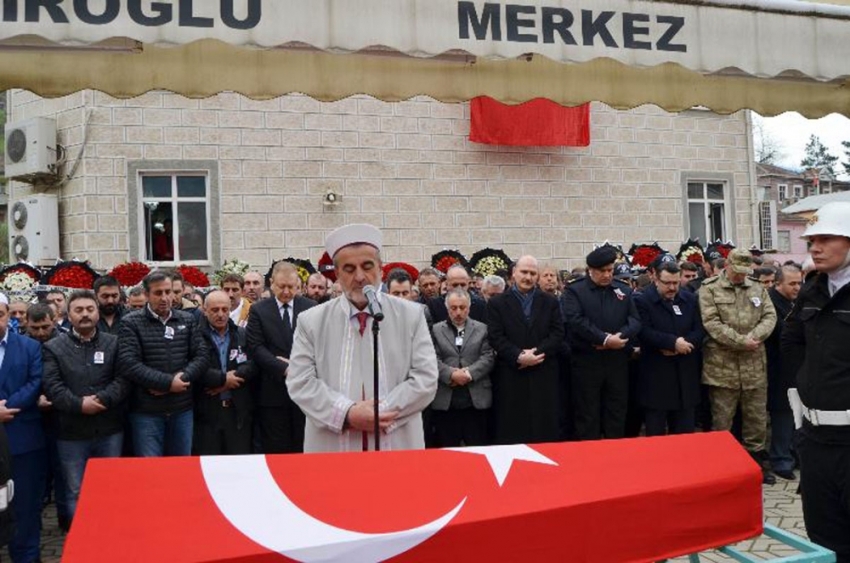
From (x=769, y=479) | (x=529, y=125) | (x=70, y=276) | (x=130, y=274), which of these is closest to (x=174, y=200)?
(x=130, y=274)

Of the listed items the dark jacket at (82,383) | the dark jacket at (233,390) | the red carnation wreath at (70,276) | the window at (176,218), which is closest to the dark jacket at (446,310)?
the dark jacket at (233,390)

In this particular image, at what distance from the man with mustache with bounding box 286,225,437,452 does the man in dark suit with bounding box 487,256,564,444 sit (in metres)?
3.00

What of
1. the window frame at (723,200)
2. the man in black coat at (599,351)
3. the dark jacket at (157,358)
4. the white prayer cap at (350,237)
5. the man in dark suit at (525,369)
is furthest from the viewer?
the window frame at (723,200)

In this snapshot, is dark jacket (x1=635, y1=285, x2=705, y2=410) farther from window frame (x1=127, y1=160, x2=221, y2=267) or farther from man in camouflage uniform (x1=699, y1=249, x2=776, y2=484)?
window frame (x1=127, y1=160, x2=221, y2=267)

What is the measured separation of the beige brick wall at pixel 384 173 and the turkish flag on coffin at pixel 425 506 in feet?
34.9

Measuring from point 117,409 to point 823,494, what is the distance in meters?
4.46

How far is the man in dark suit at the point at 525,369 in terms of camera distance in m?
6.64

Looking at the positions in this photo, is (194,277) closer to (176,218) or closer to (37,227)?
(176,218)

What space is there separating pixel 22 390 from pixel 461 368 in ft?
10.6

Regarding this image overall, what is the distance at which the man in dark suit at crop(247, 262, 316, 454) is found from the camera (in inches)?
247

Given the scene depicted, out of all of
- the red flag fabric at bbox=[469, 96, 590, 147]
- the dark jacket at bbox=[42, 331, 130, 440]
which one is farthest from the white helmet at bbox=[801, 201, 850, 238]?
the red flag fabric at bbox=[469, 96, 590, 147]

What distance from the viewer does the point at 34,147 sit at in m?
12.5

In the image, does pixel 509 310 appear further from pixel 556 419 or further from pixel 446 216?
pixel 446 216

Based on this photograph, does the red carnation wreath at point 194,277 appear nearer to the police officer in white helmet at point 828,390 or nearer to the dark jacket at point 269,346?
the dark jacket at point 269,346
